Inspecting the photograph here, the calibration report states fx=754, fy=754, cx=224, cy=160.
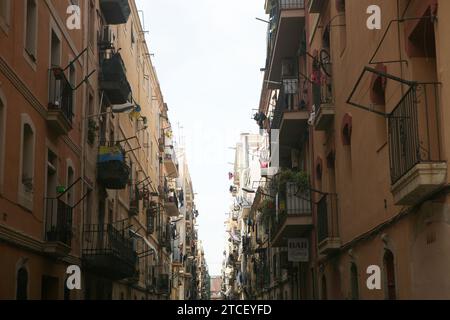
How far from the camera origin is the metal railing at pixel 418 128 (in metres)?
11.5

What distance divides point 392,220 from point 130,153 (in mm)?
23139

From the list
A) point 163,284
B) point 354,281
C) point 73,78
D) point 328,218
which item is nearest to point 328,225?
point 328,218

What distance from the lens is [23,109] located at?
17.3 meters

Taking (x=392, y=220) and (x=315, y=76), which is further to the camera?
(x=315, y=76)

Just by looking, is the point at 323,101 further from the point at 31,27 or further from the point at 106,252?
the point at 106,252

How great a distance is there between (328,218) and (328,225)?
0.67 feet

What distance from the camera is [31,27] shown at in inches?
719

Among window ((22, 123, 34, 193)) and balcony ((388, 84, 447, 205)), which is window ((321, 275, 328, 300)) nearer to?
window ((22, 123, 34, 193))

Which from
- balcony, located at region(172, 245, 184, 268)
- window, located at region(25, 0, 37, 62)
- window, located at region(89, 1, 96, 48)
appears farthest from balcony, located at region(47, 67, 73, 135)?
balcony, located at region(172, 245, 184, 268)

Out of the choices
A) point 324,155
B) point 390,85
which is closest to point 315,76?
point 324,155

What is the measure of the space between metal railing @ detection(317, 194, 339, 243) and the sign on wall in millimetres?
3879

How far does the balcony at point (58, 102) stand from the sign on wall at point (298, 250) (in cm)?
909

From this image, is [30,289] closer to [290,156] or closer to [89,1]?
[89,1]

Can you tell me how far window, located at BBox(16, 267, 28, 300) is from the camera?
55.6ft
